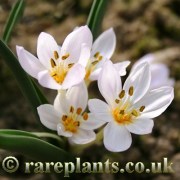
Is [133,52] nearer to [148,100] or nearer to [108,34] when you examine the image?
[108,34]

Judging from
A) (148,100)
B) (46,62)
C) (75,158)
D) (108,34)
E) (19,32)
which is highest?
(19,32)

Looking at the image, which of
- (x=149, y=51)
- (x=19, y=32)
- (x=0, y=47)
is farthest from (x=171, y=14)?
(x=0, y=47)

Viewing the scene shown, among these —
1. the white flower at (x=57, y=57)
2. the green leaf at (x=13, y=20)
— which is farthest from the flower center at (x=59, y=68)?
the green leaf at (x=13, y=20)

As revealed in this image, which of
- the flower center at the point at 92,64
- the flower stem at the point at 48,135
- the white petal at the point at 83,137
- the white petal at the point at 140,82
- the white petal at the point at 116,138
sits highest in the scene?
the flower center at the point at 92,64

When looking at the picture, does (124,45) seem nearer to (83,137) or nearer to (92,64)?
(92,64)

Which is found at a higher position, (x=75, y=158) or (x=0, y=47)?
(x=0, y=47)

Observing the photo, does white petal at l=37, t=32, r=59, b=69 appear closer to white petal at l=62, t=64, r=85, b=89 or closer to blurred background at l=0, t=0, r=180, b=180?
white petal at l=62, t=64, r=85, b=89

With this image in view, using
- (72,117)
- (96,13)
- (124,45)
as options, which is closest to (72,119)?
(72,117)

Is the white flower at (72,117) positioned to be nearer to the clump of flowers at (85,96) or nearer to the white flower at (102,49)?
the clump of flowers at (85,96)
